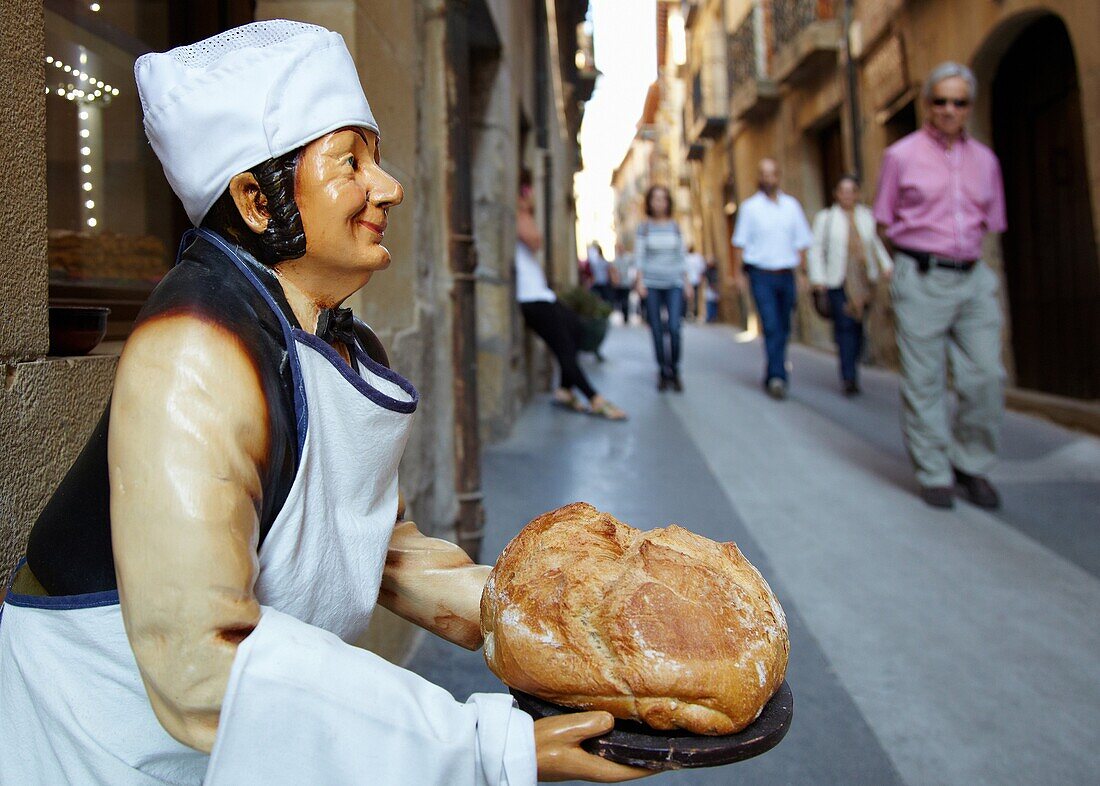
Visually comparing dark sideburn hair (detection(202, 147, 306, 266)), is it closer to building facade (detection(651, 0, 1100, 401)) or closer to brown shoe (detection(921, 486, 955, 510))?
brown shoe (detection(921, 486, 955, 510))

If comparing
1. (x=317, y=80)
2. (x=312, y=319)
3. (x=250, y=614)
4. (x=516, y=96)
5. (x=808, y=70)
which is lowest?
(x=250, y=614)

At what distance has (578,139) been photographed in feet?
67.4

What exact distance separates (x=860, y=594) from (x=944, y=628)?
1.19ft

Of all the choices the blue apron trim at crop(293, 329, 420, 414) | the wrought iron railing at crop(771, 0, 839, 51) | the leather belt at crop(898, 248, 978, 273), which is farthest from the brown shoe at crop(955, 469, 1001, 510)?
the wrought iron railing at crop(771, 0, 839, 51)

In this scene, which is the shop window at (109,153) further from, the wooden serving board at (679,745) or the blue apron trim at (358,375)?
the wooden serving board at (679,745)

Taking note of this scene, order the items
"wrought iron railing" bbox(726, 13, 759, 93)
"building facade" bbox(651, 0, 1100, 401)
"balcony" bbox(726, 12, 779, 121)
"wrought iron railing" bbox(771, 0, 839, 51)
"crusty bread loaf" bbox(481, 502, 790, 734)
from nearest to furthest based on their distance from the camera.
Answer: "crusty bread loaf" bbox(481, 502, 790, 734) < "building facade" bbox(651, 0, 1100, 401) < "wrought iron railing" bbox(771, 0, 839, 51) < "balcony" bbox(726, 12, 779, 121) < "wrought iron railing" bbox(726, 13, 759, 93)

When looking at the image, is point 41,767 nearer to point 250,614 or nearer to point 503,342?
point 250,614

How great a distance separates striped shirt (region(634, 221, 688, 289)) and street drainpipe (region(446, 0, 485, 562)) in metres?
4.28

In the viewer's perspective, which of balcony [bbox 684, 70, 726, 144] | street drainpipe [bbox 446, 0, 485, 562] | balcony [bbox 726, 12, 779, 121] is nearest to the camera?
street drainpipe [bbox 446, 0, 485, 562]

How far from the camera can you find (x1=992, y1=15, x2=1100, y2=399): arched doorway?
704cm

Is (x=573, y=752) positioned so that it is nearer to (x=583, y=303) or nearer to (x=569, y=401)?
(x=569, y=401)

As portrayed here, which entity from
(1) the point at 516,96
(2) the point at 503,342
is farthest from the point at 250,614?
(1) the point at 516,96

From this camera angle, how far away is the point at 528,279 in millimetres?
6766

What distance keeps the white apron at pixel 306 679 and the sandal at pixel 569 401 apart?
5913 mm
